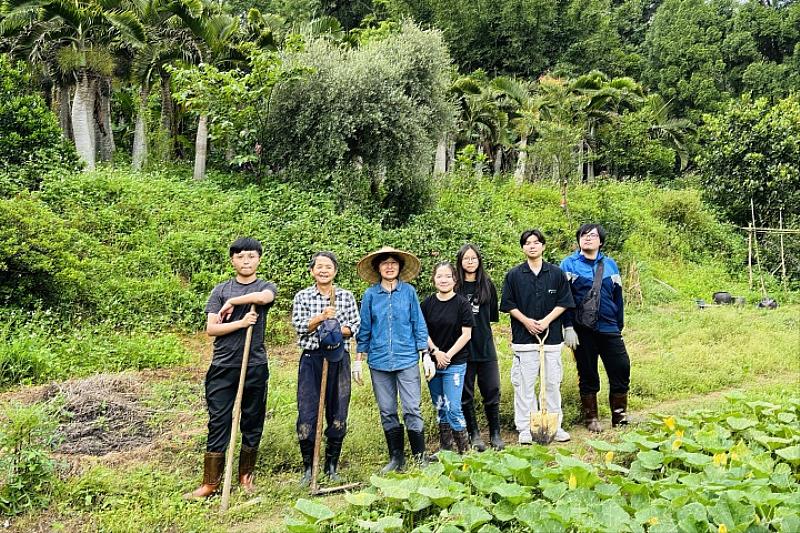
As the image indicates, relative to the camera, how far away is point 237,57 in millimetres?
13820

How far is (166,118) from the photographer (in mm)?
14719

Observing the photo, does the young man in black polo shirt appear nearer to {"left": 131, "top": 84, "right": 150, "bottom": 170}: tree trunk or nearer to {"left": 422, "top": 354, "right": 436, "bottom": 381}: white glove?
{"left": 422, "top": 354, "right": 436, "bottom": 381}: white glove

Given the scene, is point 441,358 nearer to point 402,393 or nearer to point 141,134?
point 402,393

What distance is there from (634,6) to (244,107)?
27300 millimetres

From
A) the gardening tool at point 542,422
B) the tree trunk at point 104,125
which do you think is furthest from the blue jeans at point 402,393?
the tree trunk at point 104,125

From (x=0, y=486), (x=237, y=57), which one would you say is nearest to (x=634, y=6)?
(x=237, y=57)

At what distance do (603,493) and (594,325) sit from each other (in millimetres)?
2116

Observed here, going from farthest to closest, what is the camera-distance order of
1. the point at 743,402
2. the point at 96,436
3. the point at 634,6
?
1. the point at 634,6
2. the point at 743,402
3. the point at 96,436

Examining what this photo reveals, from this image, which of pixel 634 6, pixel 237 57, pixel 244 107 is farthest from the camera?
pixel 634 6

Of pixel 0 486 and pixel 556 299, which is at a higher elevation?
pixel 556 299

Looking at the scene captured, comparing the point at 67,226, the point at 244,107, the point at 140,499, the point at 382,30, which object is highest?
the point at 382,30

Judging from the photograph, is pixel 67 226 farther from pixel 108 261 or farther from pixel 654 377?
pixel 654 377

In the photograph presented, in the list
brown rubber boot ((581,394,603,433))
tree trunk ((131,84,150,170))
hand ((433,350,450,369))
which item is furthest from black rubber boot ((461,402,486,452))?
tree trunk ((131,84,150,170))

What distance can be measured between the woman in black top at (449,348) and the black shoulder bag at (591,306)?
44.0 inches
